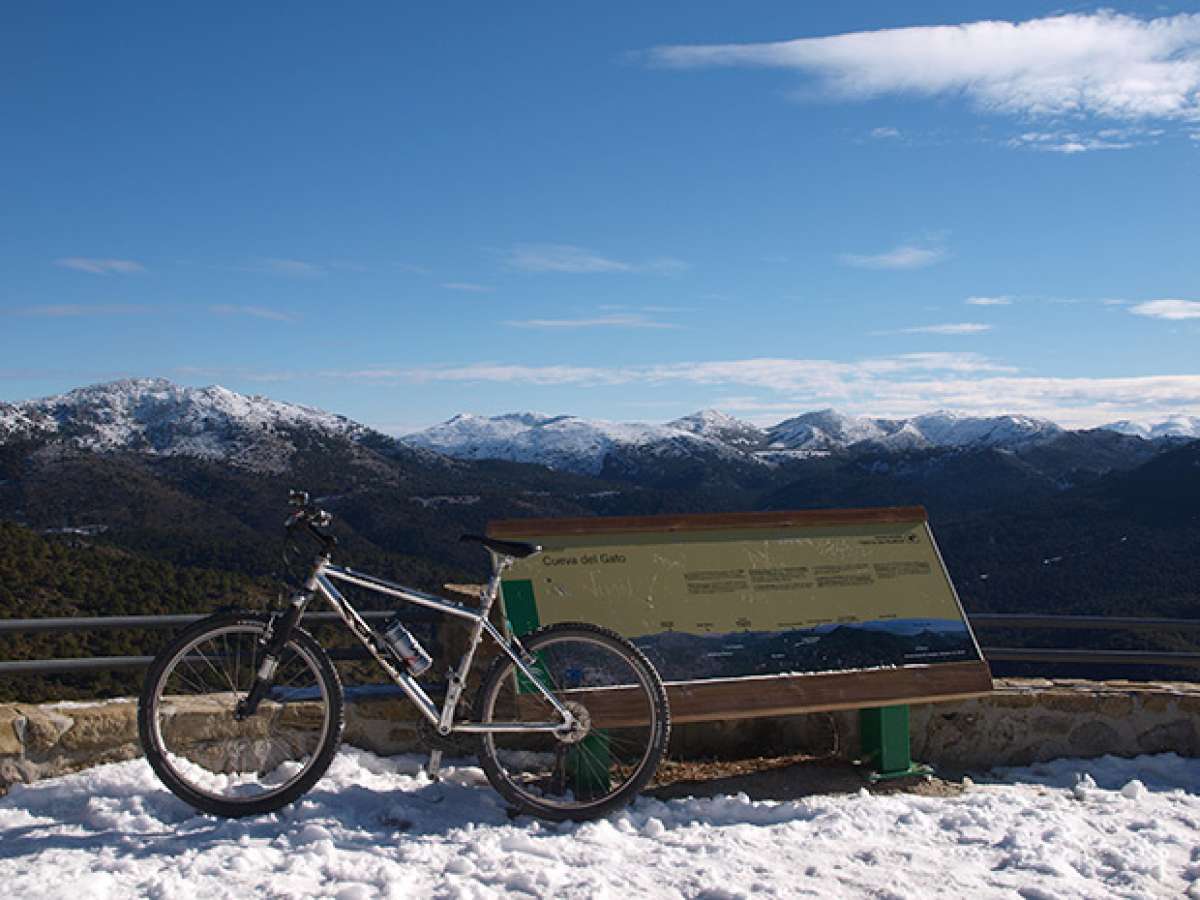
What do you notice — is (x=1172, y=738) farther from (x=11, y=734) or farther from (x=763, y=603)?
(x=11, y=734)

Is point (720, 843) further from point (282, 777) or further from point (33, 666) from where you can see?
point (33, 666)

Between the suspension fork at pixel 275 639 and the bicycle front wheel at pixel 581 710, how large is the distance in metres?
0.96

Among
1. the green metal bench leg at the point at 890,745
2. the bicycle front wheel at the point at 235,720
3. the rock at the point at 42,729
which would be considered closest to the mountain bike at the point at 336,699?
the bicycle front wheel at the point at 235,720

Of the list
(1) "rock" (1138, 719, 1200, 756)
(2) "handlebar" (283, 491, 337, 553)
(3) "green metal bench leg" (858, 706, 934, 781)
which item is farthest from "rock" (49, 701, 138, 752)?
(1) "rock" (1138, 719, 1200, 756)

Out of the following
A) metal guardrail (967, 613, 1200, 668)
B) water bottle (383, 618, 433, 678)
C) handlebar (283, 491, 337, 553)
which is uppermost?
handlebar (283, 491, 337, 553)

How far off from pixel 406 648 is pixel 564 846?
1.20 metres

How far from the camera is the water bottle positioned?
5105mm

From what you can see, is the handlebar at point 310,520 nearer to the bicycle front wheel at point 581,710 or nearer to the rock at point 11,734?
the bicycle front wheel at point 581,710

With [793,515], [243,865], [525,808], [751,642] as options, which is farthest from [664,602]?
[243,865]

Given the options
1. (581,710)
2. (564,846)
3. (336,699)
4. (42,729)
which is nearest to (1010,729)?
(581,710)

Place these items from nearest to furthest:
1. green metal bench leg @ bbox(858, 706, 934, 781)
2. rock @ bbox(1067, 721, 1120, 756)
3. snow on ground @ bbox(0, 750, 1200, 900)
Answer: snow on ground @ bbox(0, 750, 1200, 900) < green metal bench leg @ bbox(858, 706, 934, 781) < rock @ bbox(1067, 721, 1120, 756)

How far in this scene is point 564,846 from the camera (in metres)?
4.65

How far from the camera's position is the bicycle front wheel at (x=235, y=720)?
16.0 ft

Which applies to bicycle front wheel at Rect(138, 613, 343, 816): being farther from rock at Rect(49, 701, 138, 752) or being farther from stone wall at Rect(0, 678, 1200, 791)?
stone wall at Rect(0, 678, 1200, 791)
